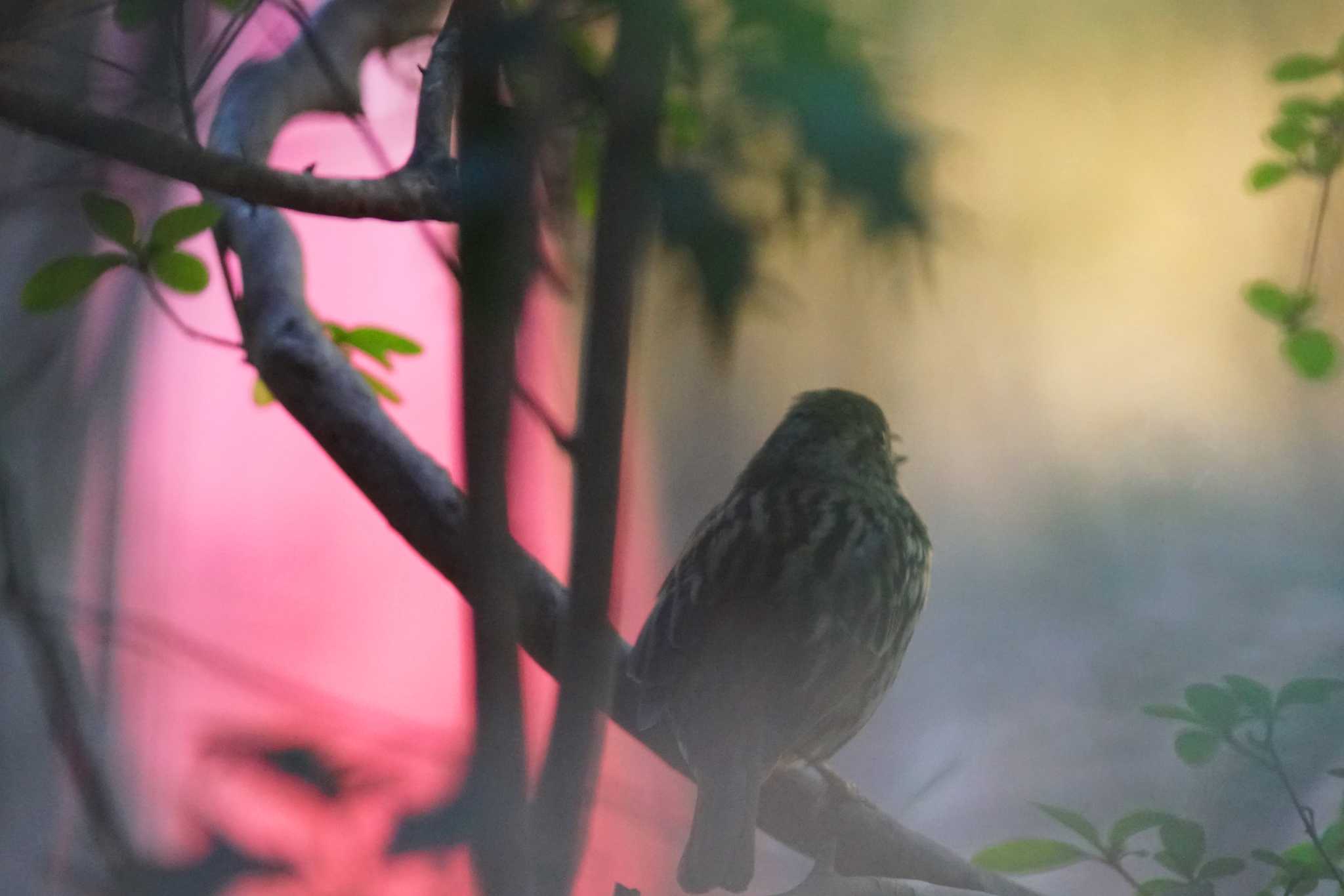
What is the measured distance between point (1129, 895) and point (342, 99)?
99cm

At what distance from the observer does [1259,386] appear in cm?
121

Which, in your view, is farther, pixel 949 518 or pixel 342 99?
pixel 949 518

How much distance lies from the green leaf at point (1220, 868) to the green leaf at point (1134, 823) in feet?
0.16

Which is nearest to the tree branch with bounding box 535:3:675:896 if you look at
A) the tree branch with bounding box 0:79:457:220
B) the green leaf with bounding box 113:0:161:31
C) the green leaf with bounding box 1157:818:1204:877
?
the tree branch with bounding box 0:79:457:220

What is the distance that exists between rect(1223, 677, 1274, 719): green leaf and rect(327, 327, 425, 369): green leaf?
0.79m

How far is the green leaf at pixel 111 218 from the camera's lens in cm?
81

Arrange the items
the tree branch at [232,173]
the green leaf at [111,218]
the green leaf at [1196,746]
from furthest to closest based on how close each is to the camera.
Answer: the green leaf at [1196,746], the green leaf at [111,218], the tree branch at [232,173]

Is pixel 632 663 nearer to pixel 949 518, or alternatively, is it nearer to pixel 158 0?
pixel 949 518

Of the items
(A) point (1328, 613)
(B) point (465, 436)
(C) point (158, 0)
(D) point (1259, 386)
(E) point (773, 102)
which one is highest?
(D) point (1259, 386)

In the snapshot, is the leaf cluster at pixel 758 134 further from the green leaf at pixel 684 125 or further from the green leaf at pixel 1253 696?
the green leaf at pixel 1253 696

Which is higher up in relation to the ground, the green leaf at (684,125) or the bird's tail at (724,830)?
the green leaf at (684,125)

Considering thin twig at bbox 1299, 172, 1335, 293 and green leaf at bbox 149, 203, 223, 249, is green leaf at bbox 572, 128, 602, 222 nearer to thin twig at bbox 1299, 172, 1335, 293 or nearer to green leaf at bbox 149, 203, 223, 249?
green leaf at bbox 149, 203, 223, 249

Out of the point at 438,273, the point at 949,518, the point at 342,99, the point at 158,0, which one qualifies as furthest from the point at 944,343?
the point at 158,0

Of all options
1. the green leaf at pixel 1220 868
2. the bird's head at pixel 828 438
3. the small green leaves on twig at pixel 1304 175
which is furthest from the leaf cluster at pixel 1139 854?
the small green leaves on twig at pixel 1304 175
